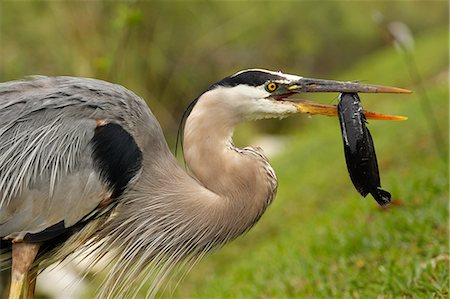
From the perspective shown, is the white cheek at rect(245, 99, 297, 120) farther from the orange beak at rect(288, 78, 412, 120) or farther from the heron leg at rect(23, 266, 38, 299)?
the heron leg at rect(23, 266, 38, 299)

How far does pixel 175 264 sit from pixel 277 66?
10.2m

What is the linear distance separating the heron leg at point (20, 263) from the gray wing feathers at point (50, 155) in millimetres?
77

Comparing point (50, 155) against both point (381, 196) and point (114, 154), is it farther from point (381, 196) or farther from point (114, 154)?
point (381, 196)

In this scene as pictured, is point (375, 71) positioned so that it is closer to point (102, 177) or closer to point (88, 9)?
point (88, 9)

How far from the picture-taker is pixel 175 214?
2559 millimetres

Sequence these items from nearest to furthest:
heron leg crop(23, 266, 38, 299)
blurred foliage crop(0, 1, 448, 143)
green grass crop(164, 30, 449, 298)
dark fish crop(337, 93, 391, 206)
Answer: dark fish crop(337, 93, 391, 206) < heron leg crop(23, 266, 38, 299) < green grass crop(164, 30, 449, 298) < blurred foliage crop(0, 1, 448, 143)

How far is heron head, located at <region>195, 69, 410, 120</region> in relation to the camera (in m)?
2.43

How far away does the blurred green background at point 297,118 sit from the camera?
3588 millimetres

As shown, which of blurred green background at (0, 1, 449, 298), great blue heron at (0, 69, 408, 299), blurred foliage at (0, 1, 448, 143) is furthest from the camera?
blurred foliage at (0, 1, 448, 143)

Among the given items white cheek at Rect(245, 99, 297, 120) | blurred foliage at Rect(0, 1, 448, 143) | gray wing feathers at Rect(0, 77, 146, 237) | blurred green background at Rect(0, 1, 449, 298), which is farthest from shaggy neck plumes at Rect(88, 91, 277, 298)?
blurred foliage at Rect(0, 1, 448, 143)

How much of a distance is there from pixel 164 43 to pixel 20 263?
7.52 m

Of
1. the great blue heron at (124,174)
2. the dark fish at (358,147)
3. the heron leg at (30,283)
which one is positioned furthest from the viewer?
the heron leg at (30,283)

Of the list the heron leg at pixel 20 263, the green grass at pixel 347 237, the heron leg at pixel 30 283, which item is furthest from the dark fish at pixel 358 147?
the heron leg at pixel 30 283

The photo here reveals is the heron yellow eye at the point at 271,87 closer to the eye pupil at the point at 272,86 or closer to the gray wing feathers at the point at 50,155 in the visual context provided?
the eye pupil at the point at 272,86
